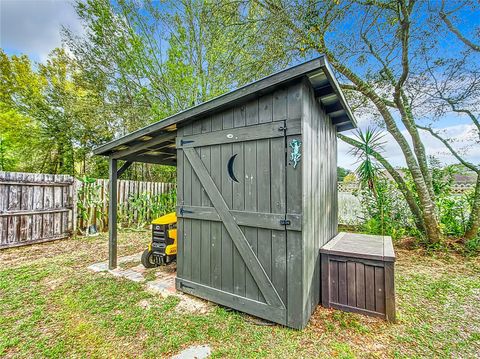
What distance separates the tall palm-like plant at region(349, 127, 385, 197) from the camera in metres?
4.86

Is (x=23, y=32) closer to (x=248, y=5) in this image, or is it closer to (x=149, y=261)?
(x=248, y=5)

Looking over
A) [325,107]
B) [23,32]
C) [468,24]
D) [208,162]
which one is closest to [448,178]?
[468,24]

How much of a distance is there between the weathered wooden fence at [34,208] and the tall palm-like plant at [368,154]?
23.2 ft

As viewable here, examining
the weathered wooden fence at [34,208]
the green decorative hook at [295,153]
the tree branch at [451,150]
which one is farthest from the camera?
the tree branch at [451,150]

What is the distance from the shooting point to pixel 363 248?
9.18 ft

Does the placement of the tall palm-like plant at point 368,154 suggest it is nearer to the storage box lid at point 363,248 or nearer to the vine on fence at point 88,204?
the storage box lid at point 363,248

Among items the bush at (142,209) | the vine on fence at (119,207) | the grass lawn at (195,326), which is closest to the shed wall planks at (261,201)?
the grass lawn at (195,326)

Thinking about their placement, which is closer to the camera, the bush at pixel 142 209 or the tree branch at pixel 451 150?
the tree branch at pixel 451 150

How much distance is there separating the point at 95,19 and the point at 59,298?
815cm

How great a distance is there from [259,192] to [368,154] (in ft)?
12.1

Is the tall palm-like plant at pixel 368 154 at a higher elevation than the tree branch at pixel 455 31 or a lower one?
lower

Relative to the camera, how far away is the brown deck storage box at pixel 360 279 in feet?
7.88

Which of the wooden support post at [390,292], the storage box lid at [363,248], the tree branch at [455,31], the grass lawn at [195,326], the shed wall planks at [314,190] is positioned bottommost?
the grass lawn at [195,326]

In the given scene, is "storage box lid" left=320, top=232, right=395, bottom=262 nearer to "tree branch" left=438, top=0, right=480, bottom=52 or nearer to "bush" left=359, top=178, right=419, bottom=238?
"bush" left=359, top=178, right=419, bottom=238
